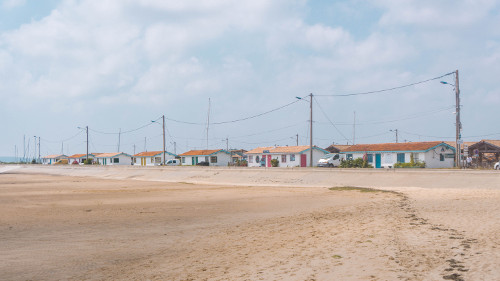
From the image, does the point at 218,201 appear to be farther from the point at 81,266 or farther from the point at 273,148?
the point at 273,148

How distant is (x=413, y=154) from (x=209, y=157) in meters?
41.7

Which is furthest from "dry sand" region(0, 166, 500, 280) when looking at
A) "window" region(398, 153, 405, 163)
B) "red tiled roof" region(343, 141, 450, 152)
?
"window" region(398, 153, 405, 163)

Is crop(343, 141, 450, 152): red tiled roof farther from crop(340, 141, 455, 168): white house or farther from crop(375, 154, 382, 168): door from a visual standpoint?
crop(375, 154, 382, 168): door

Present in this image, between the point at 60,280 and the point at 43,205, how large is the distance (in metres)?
15.9

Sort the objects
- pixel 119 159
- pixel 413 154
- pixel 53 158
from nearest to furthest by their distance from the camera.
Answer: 1. pixel 413 154
2. pixel 119 159
3. pixel 53 158

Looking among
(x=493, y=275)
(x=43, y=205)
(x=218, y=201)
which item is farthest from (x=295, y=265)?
(x=43, y=205)

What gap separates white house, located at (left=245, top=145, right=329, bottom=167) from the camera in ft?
220

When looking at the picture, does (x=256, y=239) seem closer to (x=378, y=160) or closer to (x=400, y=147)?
(x=400, y=147)

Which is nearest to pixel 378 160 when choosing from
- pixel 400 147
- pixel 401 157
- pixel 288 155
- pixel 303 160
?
pixel 400 147

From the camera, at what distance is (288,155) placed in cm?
6925

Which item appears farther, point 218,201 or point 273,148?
point 273,148

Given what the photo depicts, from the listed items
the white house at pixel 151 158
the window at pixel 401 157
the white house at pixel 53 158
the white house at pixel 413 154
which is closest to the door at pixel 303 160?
the white house at pixel 413 154

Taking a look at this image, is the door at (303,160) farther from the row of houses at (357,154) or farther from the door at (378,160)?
the door at (378,160)

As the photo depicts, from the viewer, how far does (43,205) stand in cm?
2341
